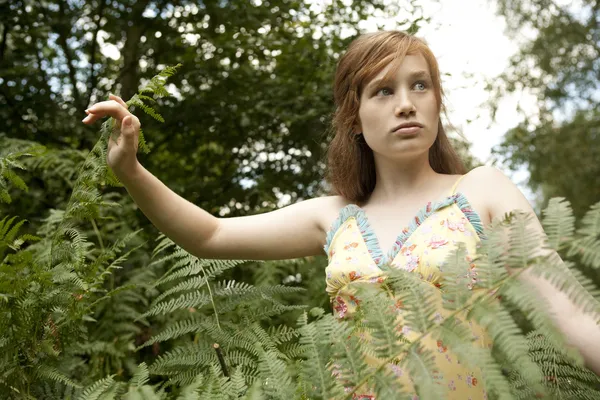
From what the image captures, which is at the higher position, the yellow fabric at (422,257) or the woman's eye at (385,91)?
the woman's eye at (385,91)

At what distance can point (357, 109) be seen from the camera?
6.14 ft

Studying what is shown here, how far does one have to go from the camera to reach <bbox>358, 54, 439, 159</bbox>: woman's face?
1.68m

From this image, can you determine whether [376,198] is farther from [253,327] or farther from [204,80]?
[204,80]

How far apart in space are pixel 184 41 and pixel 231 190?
3.39ft

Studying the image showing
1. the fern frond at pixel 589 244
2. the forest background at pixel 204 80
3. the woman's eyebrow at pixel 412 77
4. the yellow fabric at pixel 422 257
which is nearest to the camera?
the fern frond at pixel 589 244

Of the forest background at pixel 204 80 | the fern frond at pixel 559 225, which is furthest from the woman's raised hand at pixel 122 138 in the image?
the forest background at pixel 204 80

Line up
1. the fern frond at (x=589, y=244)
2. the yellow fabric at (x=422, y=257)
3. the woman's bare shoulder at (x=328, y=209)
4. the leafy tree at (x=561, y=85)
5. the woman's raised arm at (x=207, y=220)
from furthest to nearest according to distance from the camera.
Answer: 1. the leafy tree at (x=561, y=85)
2. the woman's bare shoulder at (x=328, y=209)
3. the woman's raised arm at (x=207, y=220)
4. the yellow fabric at (x=422, y=257)
5. the fern frond at (x=589, y=244)

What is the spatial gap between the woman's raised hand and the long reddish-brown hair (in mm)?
608

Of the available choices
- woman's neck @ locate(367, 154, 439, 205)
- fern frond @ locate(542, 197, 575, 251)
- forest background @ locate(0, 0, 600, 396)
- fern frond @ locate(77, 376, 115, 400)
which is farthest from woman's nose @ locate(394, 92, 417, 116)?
forest background @ locate(0, 0, 600, 396)

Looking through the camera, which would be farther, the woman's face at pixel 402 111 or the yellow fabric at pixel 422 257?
the woman's face at pixel 402 111

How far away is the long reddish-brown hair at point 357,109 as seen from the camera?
5.80ft

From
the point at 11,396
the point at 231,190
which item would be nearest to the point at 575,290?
the point at 11,396

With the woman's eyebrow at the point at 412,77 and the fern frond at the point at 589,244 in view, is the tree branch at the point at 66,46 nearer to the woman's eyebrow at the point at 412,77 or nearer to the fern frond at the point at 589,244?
the woman's eyebrow at the point at 412,77

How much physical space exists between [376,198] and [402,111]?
11.4 inches
